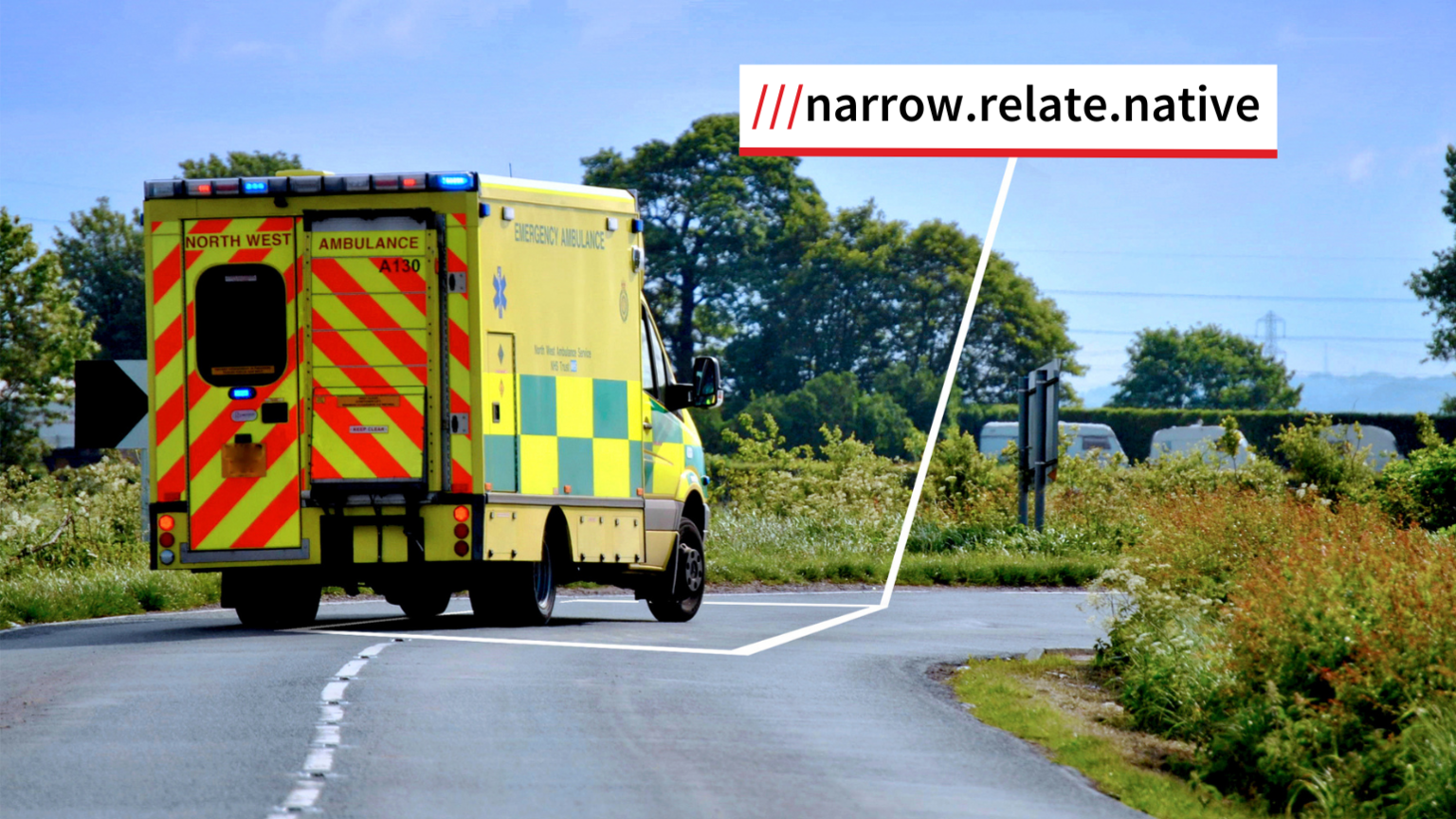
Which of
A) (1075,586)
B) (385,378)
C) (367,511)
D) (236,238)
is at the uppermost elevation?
(236,238)

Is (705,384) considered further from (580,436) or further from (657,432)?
(580,436)

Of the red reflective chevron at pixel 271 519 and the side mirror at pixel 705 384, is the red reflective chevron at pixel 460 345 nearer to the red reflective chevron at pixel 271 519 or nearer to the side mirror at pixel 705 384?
the red reflective chevron at pixel 271 519

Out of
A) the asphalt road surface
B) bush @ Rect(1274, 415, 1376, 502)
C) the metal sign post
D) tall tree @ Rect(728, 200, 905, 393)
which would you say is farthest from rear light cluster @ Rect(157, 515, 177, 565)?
tall tree @ Rect(728, 200, 905, 393)

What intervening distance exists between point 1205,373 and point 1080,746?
317ft

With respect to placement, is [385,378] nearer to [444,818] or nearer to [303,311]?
[303,311]

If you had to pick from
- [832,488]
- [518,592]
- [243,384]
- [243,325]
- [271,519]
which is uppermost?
[243,325]

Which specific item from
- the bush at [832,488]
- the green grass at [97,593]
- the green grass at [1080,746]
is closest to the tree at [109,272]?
the bush at [832,488]

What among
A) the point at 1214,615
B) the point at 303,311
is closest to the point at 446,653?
the point at 303,311

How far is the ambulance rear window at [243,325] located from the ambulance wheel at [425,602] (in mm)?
2936

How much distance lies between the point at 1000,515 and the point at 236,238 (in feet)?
55.5

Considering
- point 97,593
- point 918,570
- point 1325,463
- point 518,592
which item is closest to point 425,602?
point 518,592

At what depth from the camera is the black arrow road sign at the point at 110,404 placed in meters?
15.5

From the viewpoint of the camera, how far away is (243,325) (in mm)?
12961

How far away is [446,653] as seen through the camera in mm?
11625
